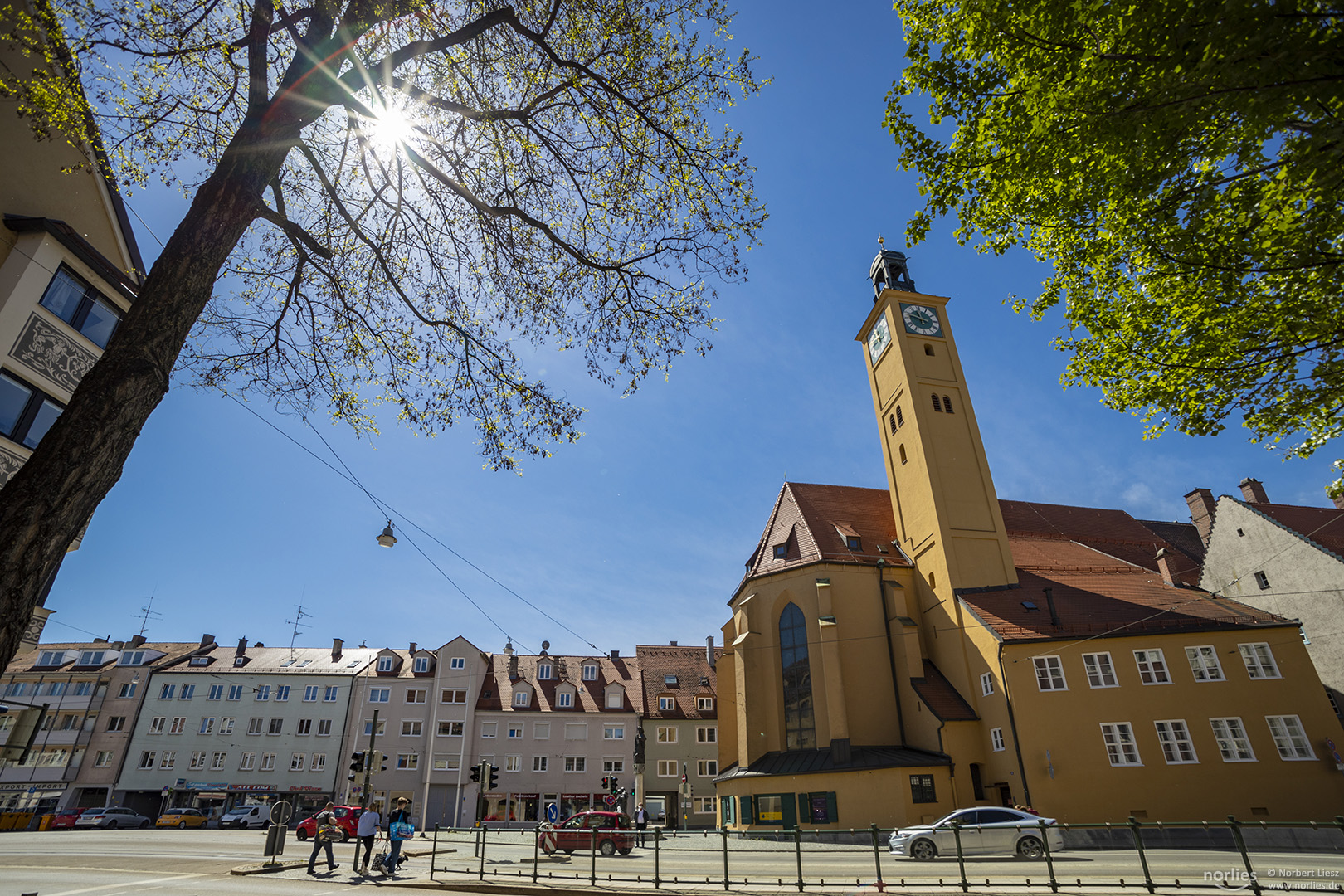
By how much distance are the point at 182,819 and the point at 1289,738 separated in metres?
53.7

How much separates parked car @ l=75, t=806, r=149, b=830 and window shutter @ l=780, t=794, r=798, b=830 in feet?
121

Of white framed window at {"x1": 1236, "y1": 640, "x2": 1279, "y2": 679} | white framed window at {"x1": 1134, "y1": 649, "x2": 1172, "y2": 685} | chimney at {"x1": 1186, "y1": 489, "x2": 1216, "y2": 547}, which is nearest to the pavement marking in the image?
white framed window at {"x1": 1134, "y1": 649, "x2": 1172, "y2": 685}

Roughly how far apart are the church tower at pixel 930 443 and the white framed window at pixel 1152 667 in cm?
689

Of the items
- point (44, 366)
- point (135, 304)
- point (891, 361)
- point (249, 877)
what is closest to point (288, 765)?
point (249, 877)

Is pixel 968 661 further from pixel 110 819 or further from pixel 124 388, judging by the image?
pixel 110 819

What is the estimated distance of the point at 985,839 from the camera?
18.0 metres

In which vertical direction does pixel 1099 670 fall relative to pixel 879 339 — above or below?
below

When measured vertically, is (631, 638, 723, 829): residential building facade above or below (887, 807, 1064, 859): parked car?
above

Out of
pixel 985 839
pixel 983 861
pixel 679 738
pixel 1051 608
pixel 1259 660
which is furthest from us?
pixel 679 738

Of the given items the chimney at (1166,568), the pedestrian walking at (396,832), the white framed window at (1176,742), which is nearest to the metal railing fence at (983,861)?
the pedestrian walking at (396,832)

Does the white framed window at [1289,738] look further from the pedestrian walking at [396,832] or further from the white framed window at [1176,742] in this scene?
the pedestrian walking at [396,832]

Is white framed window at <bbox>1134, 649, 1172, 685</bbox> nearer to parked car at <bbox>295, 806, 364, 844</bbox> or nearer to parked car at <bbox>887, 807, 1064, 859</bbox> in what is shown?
parked car at <bbox>887, 807, 1064, 859</bbox>

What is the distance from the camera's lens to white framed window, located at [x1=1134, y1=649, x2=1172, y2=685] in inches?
1009

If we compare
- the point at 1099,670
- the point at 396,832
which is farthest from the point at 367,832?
the point at 1099,670
